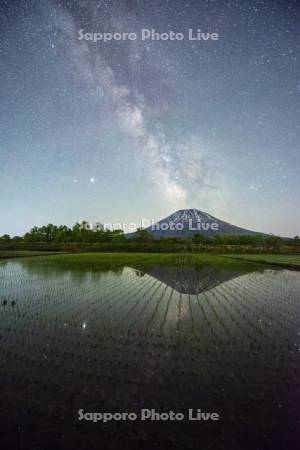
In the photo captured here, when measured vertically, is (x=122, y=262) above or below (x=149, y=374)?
below

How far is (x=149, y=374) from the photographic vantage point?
815 cm

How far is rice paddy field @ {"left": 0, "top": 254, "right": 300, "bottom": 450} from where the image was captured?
581cm

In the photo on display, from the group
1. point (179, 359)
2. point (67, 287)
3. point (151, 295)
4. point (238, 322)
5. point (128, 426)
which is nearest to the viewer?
point (128, 426)

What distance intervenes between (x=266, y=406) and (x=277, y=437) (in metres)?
0.98

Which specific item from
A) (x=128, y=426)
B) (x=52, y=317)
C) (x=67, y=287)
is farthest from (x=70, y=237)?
(x=128, y=426)

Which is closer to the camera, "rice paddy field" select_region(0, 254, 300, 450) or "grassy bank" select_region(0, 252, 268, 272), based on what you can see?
"rice paddy field" select_region(0, 254, 300, 450)

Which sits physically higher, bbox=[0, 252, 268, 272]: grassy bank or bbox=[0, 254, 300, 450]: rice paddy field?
bbox=[0, 254, 300, 450]: rice paddy field

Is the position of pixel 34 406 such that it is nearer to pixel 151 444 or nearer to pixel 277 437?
pixel 151 444

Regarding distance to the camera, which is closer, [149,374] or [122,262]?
[149,374]

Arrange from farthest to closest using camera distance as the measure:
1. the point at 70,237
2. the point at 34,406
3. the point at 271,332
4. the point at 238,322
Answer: the point at 70,237 < the point at 238,322 < the point at 271,332 < the point at 34,406

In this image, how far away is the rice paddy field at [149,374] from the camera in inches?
229

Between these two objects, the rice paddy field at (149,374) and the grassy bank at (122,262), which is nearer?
the rice paddy field at (149,374)

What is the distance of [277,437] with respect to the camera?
5.72 meters

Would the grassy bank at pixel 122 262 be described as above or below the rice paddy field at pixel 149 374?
below
